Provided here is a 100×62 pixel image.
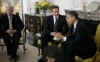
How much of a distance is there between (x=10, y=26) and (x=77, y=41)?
3.50 ft

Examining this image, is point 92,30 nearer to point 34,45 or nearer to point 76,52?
point 76,52

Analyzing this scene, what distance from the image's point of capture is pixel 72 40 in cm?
137

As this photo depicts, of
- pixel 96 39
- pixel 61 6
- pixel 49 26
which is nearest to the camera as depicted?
pixel 96 39

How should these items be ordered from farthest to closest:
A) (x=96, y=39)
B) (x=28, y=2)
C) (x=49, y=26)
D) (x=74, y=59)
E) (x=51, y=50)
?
(x=28, y=2)
(x=49, y=26)
(x=51, y=50)
(x=74, y=59)
(x=96, y=39)

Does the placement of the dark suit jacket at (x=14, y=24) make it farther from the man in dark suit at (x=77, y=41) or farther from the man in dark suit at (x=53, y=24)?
the man in dark suit at (x=77, y=41)

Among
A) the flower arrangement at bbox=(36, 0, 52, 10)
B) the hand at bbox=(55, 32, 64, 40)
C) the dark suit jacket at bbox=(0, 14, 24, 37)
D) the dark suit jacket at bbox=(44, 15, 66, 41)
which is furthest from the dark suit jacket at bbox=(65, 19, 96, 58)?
the dark suit jacket at bbox=(0, 14, 24, 37)

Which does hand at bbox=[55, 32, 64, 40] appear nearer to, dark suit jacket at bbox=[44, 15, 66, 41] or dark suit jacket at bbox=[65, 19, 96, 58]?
dark suit jacket at bbox=[44, 15, 66, 41]

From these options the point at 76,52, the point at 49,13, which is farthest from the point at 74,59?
the point at 49,13

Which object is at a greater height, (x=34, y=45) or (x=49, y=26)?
(x=49, y=26)

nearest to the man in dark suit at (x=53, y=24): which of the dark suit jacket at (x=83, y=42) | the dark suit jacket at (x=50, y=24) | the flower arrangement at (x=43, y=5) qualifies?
the dark suit jacket at (x=50, y=24)

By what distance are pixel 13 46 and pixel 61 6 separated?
3.37 ft

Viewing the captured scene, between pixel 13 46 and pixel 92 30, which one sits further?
pixel 13 46

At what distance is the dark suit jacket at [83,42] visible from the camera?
1.24 metres

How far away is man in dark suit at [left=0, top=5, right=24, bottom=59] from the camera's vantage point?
1909 mm
